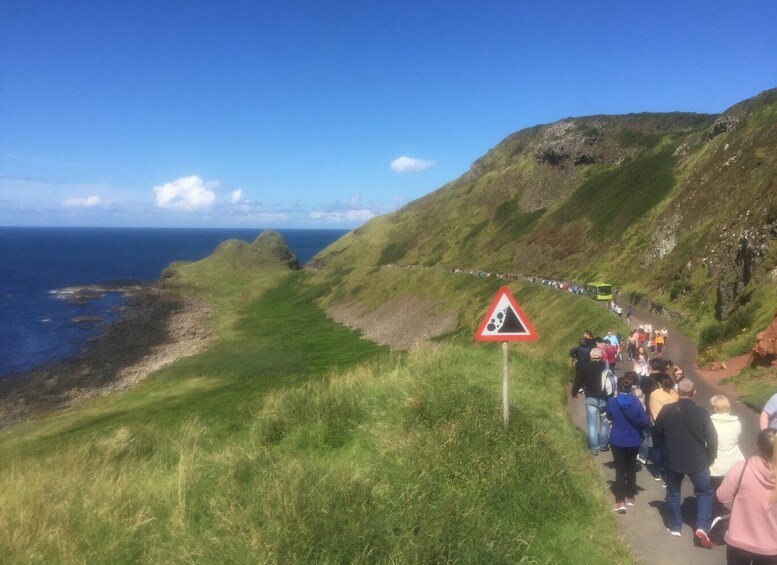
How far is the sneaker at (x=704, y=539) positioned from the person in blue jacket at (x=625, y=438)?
3.73 ft

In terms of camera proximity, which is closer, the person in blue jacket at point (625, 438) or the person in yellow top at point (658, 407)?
the person in blue jacket at point (625, 438)

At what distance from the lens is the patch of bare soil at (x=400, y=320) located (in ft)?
200

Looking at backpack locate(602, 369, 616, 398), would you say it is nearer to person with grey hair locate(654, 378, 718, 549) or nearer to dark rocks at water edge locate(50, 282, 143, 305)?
person with grey hair locate(654, 378, 718, 549)

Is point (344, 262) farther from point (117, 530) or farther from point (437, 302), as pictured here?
point (117, 530)

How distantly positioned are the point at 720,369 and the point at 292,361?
142ft

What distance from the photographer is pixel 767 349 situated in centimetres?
1700

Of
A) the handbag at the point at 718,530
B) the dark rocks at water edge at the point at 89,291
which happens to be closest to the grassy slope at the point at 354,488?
the handbag at the point at 718,530

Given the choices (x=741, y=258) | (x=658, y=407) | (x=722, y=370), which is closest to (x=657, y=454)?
(x=658, y=407)

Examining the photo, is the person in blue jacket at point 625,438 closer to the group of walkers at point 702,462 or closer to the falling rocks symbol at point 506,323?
the group of walkers at point 702,462

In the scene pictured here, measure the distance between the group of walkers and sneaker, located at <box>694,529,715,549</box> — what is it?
12mm

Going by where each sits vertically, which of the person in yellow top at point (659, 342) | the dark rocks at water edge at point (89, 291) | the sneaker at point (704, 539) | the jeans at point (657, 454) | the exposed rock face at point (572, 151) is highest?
the exposed rock face at point (572, 151)

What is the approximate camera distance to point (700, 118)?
5103 inches

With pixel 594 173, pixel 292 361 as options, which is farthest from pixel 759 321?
pixel 594 173

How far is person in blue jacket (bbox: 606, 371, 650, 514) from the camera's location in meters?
8.25
